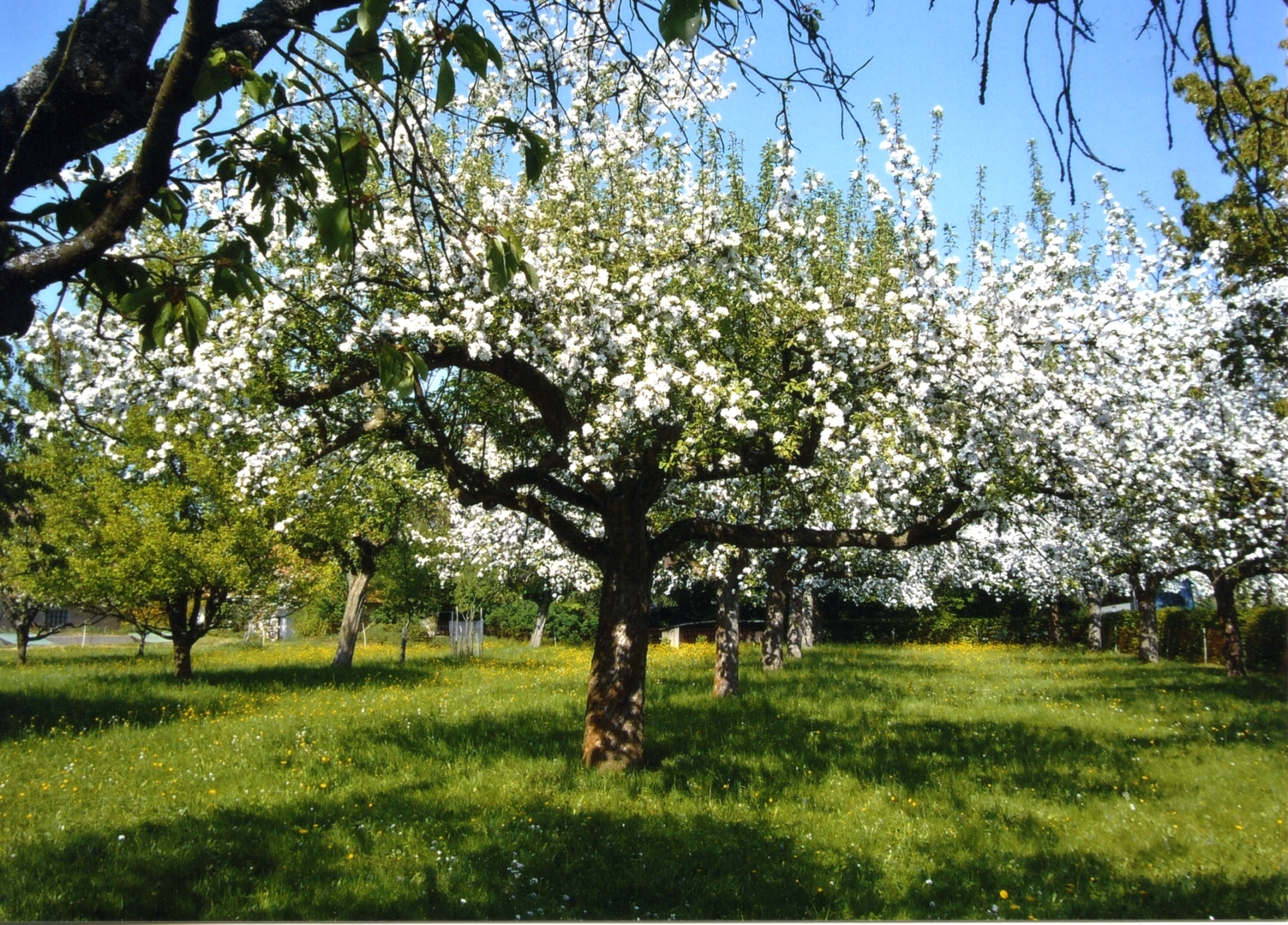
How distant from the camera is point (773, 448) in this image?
8.74 m

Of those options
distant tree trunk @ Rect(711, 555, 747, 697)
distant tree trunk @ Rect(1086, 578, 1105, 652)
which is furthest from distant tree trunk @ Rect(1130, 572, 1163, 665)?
distant tree trunk @ Rect(711, 555, 747, 697)

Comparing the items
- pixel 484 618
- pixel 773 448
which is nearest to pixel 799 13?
pixel 773 448

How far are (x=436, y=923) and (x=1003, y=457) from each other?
23.3ft

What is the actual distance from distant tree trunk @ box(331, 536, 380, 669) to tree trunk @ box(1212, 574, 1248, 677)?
75.6 feet

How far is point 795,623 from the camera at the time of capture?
3400 cm

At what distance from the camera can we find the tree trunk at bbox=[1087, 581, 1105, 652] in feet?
115

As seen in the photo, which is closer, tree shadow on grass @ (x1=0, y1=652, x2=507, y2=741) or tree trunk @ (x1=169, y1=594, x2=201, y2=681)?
tree shadow on grass @ (x1=0, y1=652, x2=507, y2=741)

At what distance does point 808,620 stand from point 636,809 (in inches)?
1243

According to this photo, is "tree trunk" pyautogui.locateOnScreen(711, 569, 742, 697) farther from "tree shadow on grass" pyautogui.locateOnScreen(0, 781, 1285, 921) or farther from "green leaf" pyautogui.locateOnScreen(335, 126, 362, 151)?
Answer: "green leaf" pyautogui.locateOnScreen(335, 126, 362, 151)

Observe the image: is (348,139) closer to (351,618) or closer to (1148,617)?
(351,618)

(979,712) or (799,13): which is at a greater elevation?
(799,13)

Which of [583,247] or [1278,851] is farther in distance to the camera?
[583,247]

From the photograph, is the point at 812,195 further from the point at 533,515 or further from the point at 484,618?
the point at 484,618

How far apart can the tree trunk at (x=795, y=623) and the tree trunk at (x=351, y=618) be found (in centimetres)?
1496
